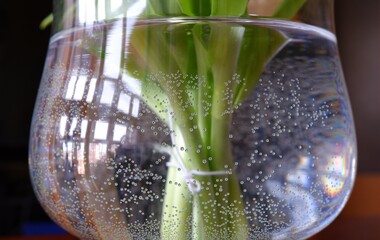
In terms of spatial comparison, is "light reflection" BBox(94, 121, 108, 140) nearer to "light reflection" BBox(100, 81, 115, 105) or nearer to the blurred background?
"light reflection" BBox(100, 81, 115, 105)

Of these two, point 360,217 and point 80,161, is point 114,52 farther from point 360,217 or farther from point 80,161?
point 360,217

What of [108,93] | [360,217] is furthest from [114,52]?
[360,217]

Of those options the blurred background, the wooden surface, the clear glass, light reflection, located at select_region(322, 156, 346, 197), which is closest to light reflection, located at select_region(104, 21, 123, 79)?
the clear glass

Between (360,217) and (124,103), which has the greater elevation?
(124,103)

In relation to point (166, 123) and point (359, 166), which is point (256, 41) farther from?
point (359, 166)

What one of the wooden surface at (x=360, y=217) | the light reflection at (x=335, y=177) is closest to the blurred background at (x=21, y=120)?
the wooden surface at (x=360, y=217)
